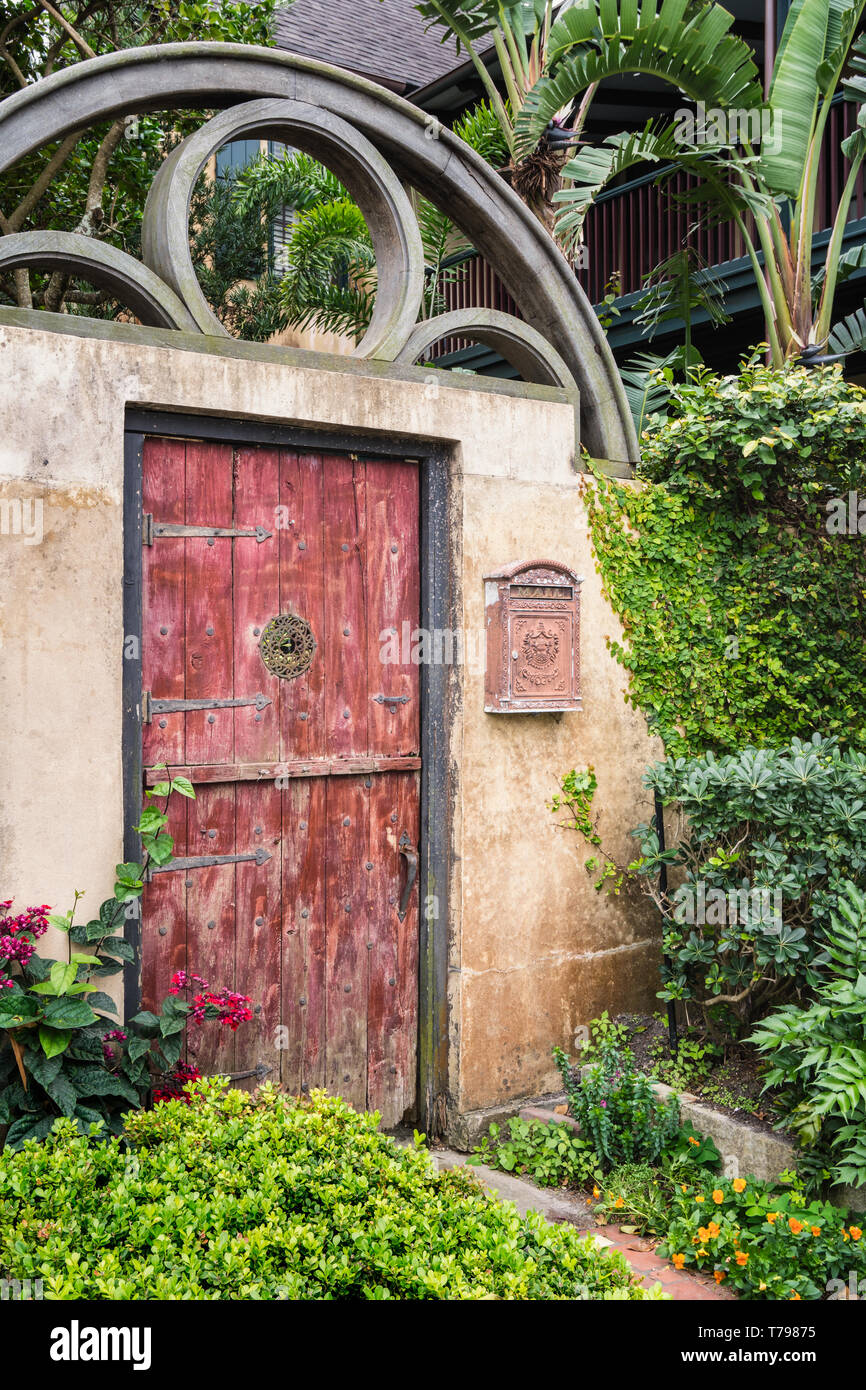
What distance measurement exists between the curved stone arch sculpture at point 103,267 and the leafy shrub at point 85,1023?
5.55 feet

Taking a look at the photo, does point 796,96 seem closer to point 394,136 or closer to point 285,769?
point 394,136

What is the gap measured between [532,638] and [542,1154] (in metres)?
2.13

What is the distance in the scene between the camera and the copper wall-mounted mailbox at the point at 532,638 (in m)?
4.70

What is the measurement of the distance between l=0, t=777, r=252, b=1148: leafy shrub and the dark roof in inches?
481

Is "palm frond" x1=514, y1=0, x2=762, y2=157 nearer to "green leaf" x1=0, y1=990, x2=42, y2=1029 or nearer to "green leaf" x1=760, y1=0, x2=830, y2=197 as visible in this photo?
"green leaf" x1=760, y1=0, x2=830, y2=197

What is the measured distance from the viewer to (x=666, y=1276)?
363 cm

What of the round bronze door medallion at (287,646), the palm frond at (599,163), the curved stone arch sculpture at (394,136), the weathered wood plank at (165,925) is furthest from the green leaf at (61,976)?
the palm frond at (599,163)

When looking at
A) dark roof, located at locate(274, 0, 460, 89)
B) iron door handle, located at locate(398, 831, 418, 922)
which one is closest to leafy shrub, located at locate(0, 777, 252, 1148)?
iron door handle, located at locate(398, 831, 418, 922)

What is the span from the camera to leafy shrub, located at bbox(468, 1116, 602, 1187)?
433cm

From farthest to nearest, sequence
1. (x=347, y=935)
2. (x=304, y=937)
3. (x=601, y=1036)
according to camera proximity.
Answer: (x=601, y=1036) → (x=347, y=935) → (x=304, y=937)

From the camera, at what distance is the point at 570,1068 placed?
15.2 feet

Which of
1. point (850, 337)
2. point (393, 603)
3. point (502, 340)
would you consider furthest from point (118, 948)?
point (850, 337)

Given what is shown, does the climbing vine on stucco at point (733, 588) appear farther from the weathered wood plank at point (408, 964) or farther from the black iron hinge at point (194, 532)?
the black iron hinge at point (194, 532)

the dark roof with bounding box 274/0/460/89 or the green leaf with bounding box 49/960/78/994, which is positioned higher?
the dark roof with bounding box 274/0/460/89
